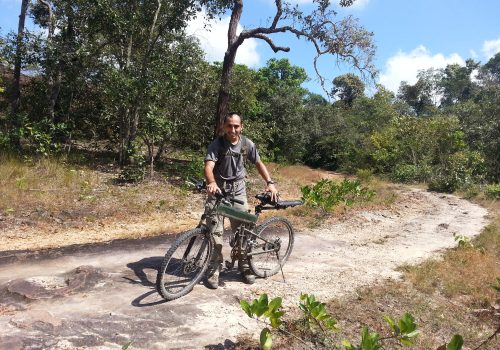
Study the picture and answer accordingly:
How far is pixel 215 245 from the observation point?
4.65 m

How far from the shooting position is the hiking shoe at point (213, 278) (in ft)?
15.6

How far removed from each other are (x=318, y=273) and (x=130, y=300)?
2694 millimetres

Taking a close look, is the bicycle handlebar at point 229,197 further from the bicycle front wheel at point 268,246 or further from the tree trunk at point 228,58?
the tree trunk at point 228,58

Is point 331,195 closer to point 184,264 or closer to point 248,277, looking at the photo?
point 248,277

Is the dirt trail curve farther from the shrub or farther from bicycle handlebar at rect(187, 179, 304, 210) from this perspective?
the shrub

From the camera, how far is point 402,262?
22.5 ft

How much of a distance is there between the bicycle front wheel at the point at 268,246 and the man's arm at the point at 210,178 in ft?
3.30

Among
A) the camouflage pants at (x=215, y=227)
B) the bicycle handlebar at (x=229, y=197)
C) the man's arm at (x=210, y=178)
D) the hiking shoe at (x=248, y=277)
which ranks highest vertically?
the man's arm at (x=210, y=178)

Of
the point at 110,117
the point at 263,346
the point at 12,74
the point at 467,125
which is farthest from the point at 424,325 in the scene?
the point at 467,125

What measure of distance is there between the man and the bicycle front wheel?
0.19 meters

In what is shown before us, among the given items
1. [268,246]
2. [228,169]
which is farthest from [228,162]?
[268,246]

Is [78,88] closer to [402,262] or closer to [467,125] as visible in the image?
[402,262]

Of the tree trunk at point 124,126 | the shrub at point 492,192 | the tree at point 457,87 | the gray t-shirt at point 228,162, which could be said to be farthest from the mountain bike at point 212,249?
the tree at point 457,87

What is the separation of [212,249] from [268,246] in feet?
2.97
